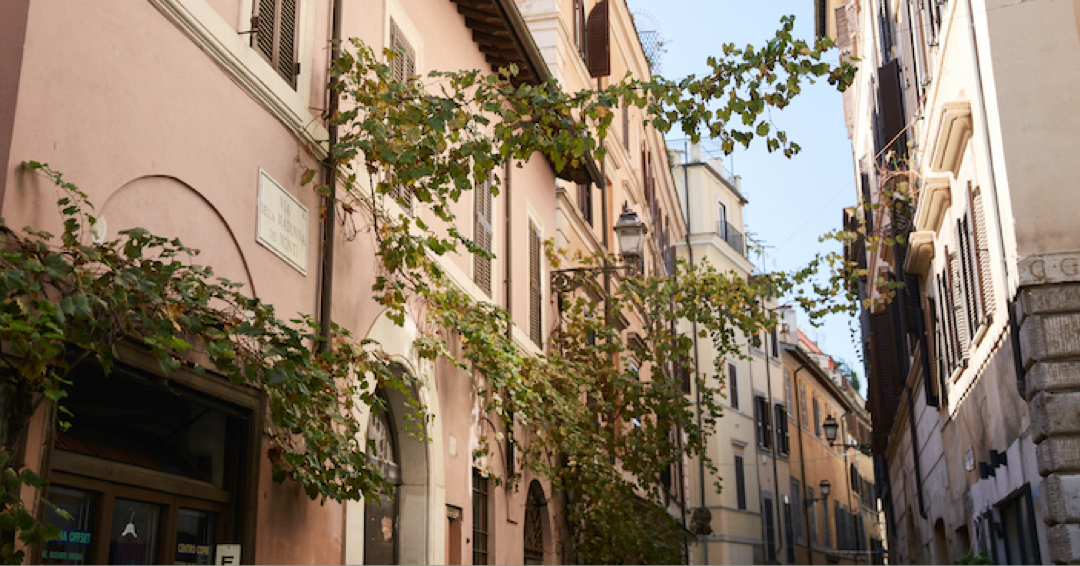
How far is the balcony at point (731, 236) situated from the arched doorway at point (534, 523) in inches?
1066

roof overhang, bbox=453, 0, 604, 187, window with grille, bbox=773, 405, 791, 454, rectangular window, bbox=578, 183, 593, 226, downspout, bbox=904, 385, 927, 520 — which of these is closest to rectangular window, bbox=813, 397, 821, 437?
window with grille, bbox=773, 405, 791, 454

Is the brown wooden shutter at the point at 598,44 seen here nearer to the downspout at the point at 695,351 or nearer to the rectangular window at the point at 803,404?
the downspout at the point at 695,351

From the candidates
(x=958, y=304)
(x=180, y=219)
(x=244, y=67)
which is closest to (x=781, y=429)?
(x=958, y=304)

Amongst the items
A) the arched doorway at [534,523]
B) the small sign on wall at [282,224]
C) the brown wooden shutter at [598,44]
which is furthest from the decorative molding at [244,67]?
the brown wooden shutter at [598,44]

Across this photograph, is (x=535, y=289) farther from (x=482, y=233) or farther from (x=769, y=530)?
(x=769, y=530)

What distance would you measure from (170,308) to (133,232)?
38cm

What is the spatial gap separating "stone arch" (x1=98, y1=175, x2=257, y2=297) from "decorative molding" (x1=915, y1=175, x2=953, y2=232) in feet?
26.8

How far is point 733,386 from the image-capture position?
3828 cm

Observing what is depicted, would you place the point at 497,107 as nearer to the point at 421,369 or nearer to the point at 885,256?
the point at 421,369

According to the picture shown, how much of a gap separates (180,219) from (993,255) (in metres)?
6.86

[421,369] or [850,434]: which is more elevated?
[850,434]

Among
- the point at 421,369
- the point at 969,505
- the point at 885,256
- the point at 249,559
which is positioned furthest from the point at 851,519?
the point at 249,559

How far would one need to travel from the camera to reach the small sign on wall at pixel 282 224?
7.00m

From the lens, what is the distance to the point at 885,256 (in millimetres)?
20422
